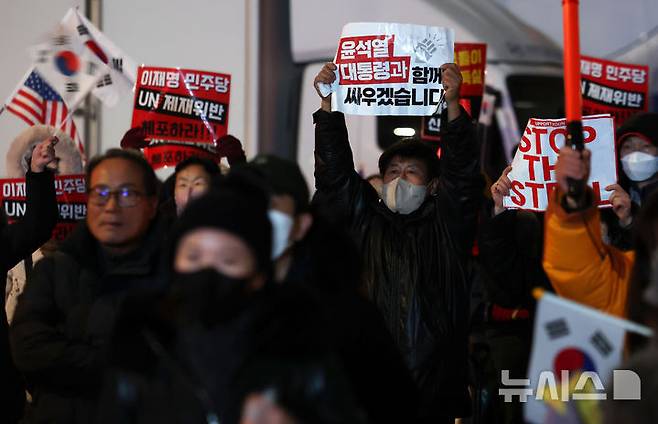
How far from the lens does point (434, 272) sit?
5.20 metres

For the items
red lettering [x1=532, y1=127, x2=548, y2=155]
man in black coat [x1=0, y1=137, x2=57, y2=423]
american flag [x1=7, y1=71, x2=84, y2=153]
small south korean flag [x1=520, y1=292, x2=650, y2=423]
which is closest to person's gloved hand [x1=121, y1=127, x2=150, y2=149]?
american flag [x1=7, y1=71, x2=84, y2=153]

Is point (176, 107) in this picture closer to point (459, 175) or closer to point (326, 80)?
point (326, 80)

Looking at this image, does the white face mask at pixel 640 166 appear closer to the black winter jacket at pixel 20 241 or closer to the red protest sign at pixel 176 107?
the red protest sign at pixel 176 107

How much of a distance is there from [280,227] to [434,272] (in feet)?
5.61

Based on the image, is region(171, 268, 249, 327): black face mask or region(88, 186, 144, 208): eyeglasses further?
region(88, 186, 144, 208): eyeglasses

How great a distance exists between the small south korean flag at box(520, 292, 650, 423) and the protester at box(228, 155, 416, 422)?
43 cm

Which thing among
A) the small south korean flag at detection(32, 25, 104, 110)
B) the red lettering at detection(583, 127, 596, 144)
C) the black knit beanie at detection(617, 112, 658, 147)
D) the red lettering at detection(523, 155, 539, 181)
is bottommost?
the red lettering at detection(523, 155, 539, 181)

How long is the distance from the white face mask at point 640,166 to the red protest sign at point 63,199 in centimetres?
287

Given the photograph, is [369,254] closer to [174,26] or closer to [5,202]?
[5,202]

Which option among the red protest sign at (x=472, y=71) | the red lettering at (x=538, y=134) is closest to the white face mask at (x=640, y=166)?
the red lettering at (x=538, y=134)

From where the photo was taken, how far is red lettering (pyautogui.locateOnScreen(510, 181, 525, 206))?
5797 mm

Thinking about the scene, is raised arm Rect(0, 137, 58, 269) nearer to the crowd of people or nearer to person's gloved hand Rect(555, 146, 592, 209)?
the crowd of people

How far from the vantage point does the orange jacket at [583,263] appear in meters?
3.78

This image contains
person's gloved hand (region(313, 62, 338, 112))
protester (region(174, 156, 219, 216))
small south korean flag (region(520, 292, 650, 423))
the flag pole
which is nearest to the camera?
small south korean flag (region(520, 292, 650, 423))
